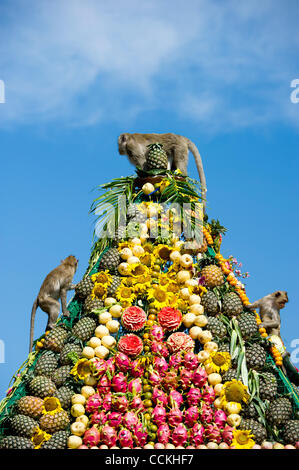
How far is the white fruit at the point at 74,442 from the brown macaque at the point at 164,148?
4.61m

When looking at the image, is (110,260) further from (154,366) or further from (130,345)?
(154,366)

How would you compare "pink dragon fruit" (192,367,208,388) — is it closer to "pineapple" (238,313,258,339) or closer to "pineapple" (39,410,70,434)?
"pineapple" (238,313,258,339)

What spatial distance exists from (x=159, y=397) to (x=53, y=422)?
116 centimetres

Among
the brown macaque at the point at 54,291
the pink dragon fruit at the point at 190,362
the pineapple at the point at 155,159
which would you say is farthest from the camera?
the pineapple at the point at 155,159

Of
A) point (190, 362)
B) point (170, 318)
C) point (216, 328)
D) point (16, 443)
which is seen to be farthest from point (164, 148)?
point (16, 443)

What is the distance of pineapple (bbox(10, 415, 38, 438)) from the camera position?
5.73 meters

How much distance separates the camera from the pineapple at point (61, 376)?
6121mm

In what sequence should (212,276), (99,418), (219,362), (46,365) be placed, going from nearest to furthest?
1. (99,418)
2. (219,362)
3. (46,365)
4. (212,276)

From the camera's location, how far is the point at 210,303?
6469 millimetres

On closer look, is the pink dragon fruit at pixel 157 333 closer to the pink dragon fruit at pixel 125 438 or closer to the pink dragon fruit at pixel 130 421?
the pink dragon fruit at pixel 130 421

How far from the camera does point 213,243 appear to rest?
7352mm

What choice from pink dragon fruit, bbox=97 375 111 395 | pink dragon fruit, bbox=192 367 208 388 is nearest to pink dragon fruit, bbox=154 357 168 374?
pink dragon fruit, bbox=192 367 208 388

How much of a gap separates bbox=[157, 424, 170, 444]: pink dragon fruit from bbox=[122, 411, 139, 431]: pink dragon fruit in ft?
0.87

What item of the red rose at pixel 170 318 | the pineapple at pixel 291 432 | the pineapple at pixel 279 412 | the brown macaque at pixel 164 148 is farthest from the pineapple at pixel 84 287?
the brown macaque at pixel 164 148
